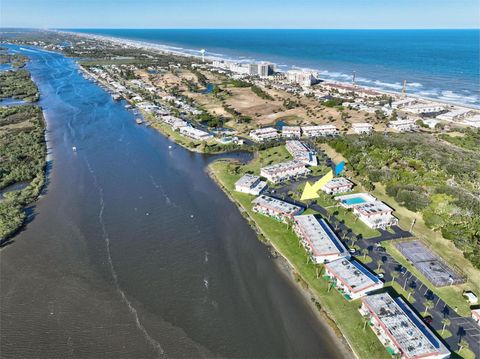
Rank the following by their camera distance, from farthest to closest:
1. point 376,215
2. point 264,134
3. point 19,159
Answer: point 264,134
point 19,159
point 376,215

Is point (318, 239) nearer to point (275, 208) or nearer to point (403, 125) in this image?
point (275, 208)

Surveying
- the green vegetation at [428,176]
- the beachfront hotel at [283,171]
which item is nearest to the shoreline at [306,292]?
the beachfront hotel at [283,171]

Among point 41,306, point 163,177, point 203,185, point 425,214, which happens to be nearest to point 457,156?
point 425,214

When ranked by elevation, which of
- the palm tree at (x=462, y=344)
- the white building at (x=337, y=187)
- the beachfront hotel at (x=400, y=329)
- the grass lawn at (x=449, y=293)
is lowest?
the palm tree at (x=462, y=344)

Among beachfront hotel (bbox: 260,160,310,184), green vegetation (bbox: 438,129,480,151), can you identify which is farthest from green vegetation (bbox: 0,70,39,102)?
green vegetation (bbox: 438,129,480,151)

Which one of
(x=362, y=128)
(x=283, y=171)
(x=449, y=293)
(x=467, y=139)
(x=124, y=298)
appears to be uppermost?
(x=362, y=128)

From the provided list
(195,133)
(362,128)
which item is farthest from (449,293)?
(195,133)

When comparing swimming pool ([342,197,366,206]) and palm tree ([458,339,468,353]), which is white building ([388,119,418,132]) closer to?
swimming pool ([342,197,366,206])

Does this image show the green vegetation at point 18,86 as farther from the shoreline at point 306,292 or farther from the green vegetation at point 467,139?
the green vegetation at point 467,139
